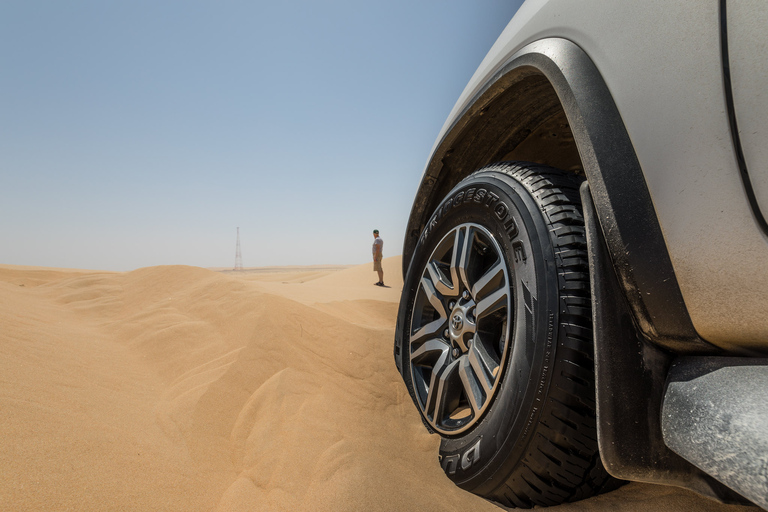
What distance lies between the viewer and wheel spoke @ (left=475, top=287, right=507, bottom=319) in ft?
4.49

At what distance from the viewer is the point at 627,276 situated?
98cm

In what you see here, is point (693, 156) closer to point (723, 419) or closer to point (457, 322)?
point (723, 419)

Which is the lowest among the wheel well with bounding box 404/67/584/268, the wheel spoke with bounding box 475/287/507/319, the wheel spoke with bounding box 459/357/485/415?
the wheel spoke with bounding box 459/357/485/415

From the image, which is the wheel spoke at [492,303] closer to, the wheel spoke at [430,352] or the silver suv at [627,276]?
the silver suv at [627,276]

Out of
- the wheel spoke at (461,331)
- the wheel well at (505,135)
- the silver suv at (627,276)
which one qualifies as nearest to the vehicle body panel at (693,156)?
the silver suv at (627,276)

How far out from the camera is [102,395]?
179 cm

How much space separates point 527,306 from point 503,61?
1.00 m

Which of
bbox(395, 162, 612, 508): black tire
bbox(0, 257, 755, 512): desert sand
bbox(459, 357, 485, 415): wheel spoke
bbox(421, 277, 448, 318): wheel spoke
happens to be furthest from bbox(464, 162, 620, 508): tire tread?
bbox(421, 277, 448, 318): wheel spoke

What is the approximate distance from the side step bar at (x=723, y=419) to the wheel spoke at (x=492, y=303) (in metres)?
0.54

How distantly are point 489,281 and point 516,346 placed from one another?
293mm

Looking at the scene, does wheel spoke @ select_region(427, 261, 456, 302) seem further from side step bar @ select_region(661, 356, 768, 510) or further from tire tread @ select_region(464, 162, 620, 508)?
side step bar @ select_region(661, 356, 768, 510)

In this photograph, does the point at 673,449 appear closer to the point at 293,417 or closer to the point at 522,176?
the point at 522,176

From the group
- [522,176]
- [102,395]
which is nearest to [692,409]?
[522,176]

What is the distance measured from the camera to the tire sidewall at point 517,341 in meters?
1.13
